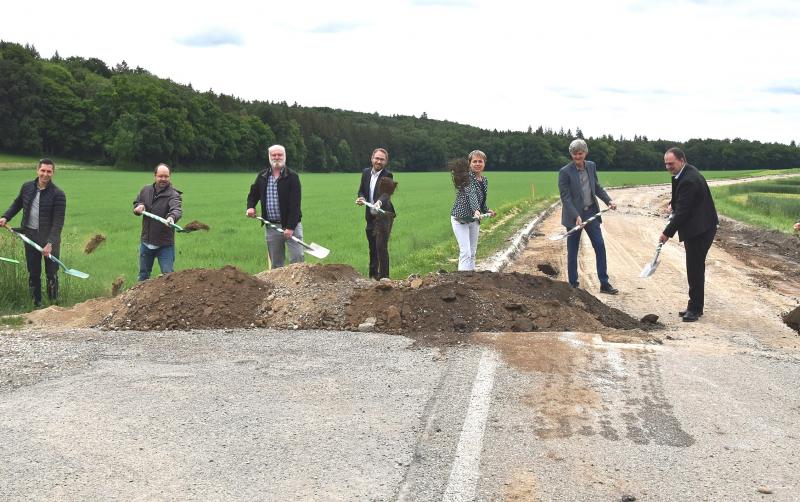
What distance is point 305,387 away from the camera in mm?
5953

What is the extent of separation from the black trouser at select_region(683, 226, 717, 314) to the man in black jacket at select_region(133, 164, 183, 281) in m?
6.44

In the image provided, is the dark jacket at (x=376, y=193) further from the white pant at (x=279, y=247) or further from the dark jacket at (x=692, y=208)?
the dark jacket at (x=692, y=208)

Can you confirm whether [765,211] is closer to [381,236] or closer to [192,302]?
[381,236]

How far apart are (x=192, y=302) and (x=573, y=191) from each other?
5737 millimetres

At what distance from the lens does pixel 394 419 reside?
5.18 metres

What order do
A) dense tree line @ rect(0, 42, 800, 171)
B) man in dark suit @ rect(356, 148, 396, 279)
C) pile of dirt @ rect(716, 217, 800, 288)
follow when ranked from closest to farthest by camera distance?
man in dark suit @ rect(356, 148, 396, 279)
pile of dirt @ rect(716, 217, 800, 288)
dense tree line @ rect(0, 42, 800, 171)

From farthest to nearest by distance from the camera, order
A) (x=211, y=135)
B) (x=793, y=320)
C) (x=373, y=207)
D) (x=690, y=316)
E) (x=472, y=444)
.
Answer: (x=211, y=135), (x=373, y=207), (x=690, y=316), (x=793, y=320), (x=472, y=444)

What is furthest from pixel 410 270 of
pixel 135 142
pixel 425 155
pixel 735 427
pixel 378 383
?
pixel 425 155

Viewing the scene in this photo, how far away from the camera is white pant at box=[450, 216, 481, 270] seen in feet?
32.9

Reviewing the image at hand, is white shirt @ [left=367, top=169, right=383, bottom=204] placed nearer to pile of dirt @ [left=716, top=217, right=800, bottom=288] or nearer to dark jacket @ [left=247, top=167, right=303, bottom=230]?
dark jacket @ [left=247, top=167, right=303, bottom=230]

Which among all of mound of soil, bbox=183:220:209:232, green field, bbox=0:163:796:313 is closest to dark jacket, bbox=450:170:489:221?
green field, bbox=0:163:796:313

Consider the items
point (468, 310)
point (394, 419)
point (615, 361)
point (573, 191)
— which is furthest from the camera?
point (573, 191)

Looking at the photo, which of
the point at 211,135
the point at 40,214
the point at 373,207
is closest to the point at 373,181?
the point at 373,207

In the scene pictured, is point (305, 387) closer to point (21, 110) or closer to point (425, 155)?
point (21, 110)
